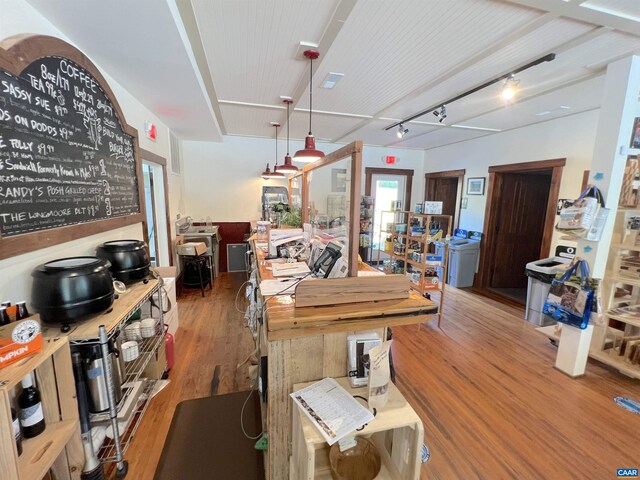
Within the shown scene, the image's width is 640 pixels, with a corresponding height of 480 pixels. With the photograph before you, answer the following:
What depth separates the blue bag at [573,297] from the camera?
7.41ft

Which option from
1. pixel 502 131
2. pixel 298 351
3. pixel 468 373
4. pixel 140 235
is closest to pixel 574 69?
pixel 502 131

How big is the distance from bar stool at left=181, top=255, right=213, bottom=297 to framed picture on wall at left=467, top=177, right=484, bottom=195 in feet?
15.4

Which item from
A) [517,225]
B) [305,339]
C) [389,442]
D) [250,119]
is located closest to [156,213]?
[250,119]

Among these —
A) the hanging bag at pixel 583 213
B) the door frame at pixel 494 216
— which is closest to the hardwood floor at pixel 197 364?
the hanging bag at pixel 583 213

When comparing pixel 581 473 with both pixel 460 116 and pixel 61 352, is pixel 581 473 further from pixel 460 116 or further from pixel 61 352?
pixel 460 116

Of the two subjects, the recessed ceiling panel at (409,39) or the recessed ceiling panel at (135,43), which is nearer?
the recessed ceiling panel at (135,43)

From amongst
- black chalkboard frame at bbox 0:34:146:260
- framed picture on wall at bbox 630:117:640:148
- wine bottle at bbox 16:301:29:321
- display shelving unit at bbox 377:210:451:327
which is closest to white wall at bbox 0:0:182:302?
black chalkboard frame at bbox 0:34:146:260

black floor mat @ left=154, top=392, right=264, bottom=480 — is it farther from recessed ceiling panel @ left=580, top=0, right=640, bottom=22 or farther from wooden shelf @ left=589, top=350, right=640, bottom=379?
recessed ceiling panel @ left=580, top=0, right=640, bottom=22

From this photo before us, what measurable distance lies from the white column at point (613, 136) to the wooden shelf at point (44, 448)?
3508 mm

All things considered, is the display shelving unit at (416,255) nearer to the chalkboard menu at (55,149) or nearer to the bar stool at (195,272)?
the bar stool at (195,272)

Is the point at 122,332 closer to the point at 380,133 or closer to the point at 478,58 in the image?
the point at 478,58

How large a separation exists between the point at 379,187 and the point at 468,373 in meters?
4.51

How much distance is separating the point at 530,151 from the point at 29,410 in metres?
5.43

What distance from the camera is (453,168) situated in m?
5.38
